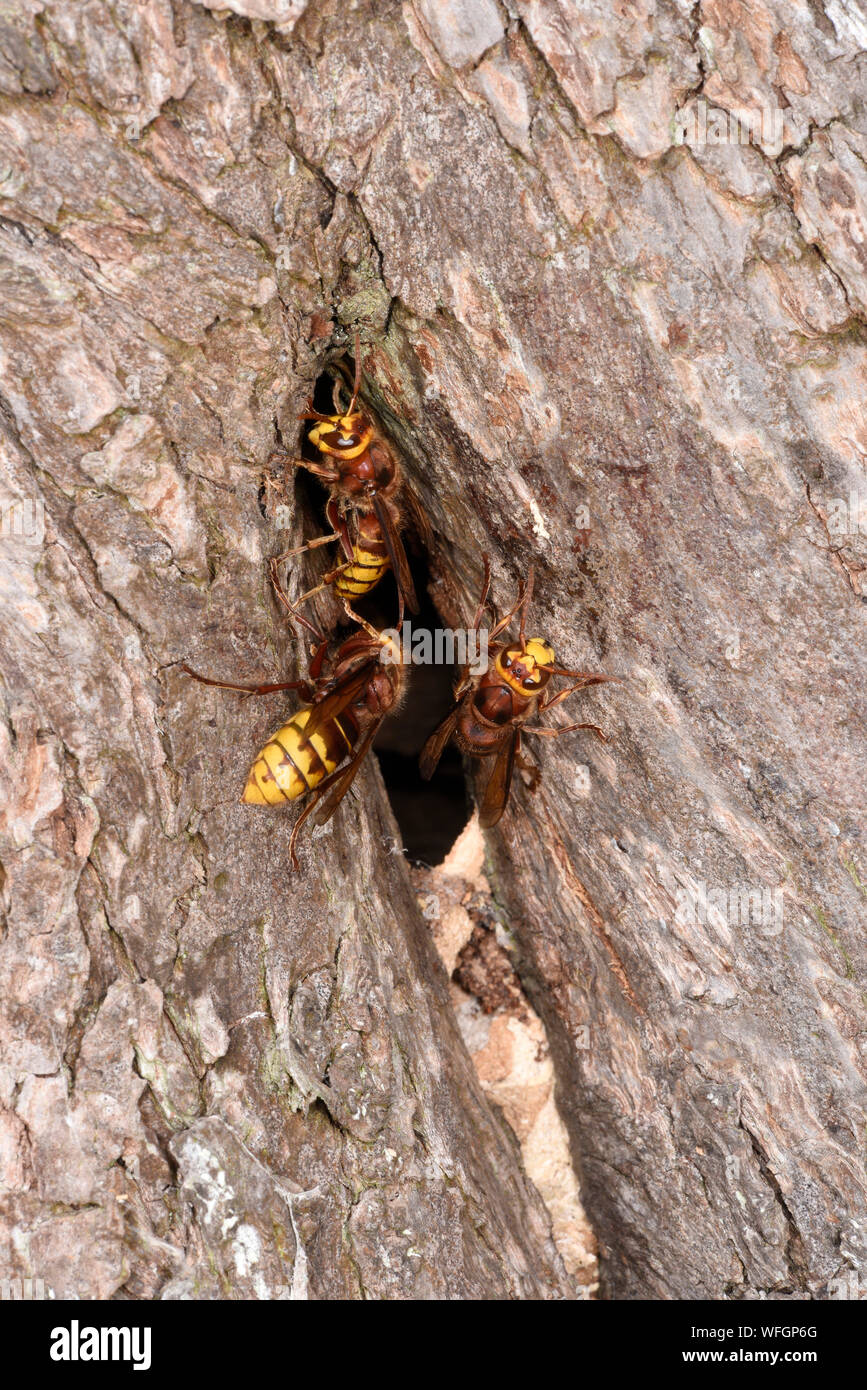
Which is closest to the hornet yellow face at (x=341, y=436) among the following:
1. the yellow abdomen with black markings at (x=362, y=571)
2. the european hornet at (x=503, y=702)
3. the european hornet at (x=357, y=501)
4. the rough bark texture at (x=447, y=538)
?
the european hornet at (x=357, y=501)

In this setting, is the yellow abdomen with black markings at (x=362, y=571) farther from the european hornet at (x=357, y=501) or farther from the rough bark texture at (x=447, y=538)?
the rough bark texture at (x=447, y=538)

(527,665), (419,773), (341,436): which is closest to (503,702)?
(527,665)

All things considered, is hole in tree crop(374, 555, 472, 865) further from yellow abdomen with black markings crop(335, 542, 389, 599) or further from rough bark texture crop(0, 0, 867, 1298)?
rough bark texture crop(0, 0, 867, 1298)

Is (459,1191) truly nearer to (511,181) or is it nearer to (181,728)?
(181,728)

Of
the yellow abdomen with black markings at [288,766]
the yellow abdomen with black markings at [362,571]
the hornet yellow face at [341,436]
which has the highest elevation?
the hornet yellow face at [341,436]

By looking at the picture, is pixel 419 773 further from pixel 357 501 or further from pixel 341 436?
pixel 341 436

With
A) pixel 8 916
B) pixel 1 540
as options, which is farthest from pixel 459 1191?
pixel 1 540
